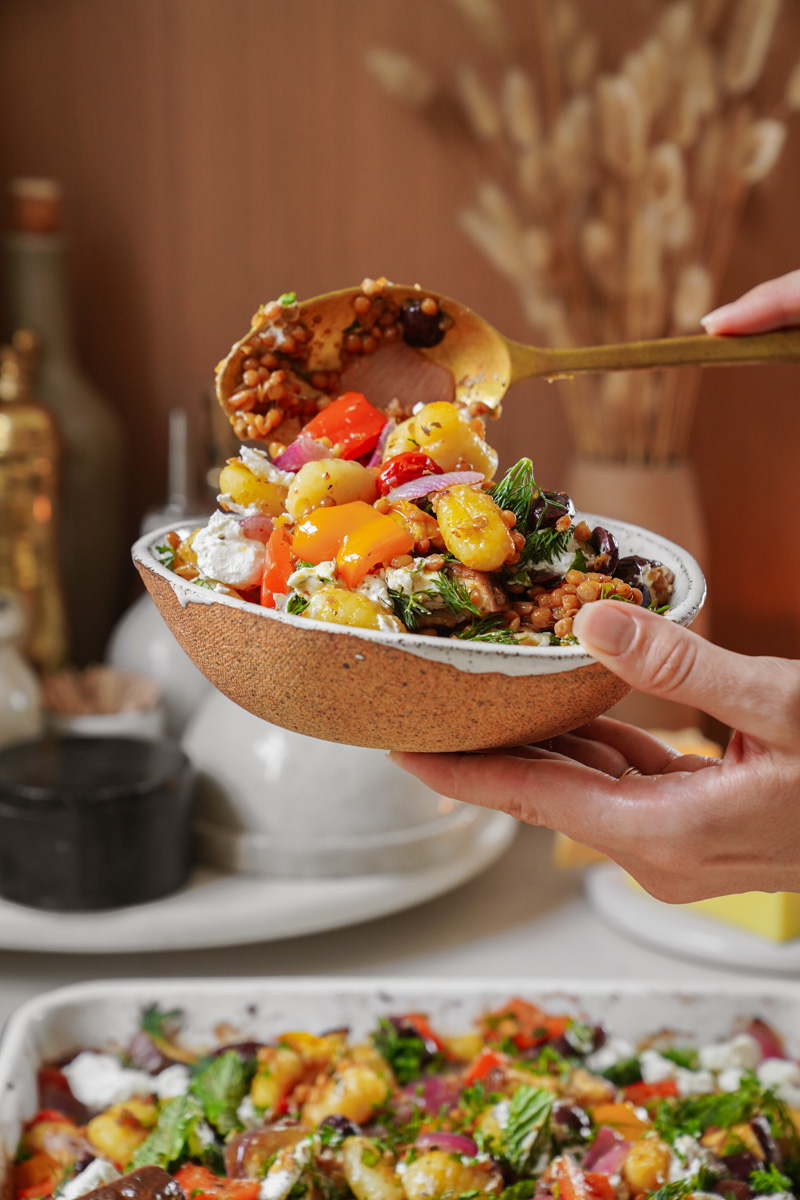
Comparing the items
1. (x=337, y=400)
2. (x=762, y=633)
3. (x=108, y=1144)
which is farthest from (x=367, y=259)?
(x=108, y=1144)

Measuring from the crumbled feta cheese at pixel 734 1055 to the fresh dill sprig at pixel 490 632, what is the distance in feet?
2.55

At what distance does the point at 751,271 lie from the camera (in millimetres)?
2133

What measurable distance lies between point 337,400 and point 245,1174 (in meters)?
0.73

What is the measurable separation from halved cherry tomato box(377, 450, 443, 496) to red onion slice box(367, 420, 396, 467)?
51 millimetres

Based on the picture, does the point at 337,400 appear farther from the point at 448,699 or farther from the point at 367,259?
the point at 367,259

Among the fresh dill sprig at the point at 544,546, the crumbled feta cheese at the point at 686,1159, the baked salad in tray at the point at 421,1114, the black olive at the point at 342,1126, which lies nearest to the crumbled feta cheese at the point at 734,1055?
the baked salad in tray at the point at 421,1114

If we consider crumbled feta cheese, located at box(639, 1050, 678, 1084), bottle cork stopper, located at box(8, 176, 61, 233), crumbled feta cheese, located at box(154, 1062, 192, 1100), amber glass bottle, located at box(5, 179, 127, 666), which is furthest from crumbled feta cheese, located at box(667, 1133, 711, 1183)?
→ bottle cork stopper, located at box(8, 176, 61, 233)

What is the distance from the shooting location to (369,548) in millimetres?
758

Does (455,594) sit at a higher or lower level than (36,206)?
lower

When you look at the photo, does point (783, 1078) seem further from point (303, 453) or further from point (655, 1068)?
point (303, 453)

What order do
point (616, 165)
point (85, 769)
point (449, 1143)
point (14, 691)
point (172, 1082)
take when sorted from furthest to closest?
point (616, 165) → point (14, 691) → point (85, 769) → point (172, 1082) → point (449, 1143)

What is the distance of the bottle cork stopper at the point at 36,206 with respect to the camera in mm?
2150

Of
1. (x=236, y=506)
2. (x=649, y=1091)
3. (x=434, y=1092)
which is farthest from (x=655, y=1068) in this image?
(x=236, y=506)

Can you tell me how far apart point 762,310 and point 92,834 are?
1.00 metres
